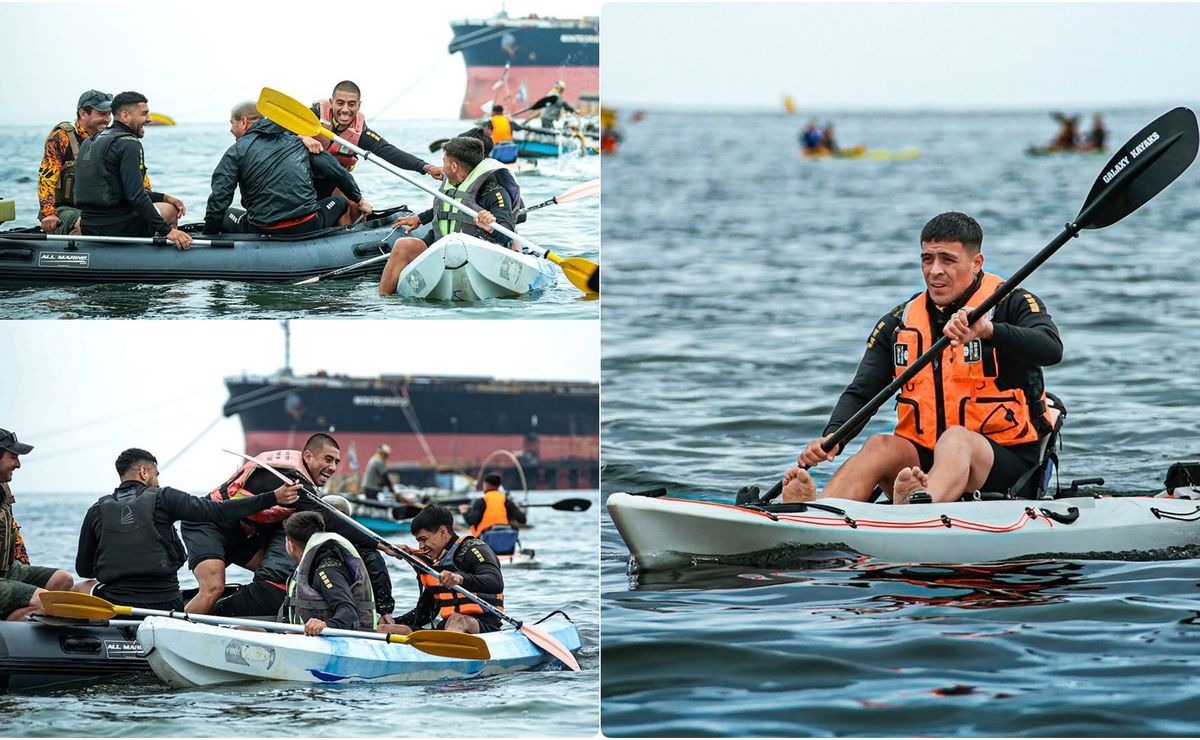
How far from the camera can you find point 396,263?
566 cm

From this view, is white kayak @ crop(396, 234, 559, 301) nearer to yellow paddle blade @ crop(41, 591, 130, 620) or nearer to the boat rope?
yellow paddle blade @ crop(41, 591, 130, 620)

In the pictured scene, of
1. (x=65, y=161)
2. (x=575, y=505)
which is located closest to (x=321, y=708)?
(x=65, y=161)

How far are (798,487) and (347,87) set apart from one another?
7.58 ft

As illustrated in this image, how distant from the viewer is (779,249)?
1864cm

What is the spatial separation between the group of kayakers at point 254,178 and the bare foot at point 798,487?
1422 millimetres

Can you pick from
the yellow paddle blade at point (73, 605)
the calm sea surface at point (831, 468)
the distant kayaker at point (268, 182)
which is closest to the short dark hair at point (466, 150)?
the distant kayaker at point (268, 182)

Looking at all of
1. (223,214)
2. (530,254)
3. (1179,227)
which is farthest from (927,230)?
(1179,227)

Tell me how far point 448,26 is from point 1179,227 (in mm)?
17280

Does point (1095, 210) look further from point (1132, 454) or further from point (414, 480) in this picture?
point (414, 480)

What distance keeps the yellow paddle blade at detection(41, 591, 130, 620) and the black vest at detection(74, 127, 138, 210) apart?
1620 millimetres

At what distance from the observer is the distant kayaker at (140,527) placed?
5.23 metres

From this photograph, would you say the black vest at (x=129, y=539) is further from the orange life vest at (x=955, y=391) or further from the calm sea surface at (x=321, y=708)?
the orange life vest at (x=955, y=391)

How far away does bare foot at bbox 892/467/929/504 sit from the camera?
17.7 feet

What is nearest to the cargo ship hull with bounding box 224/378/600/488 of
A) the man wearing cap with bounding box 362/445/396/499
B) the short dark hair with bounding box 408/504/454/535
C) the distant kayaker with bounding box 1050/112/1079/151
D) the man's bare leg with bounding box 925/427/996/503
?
the man wearing cap with bounding box 362/445/396/499
